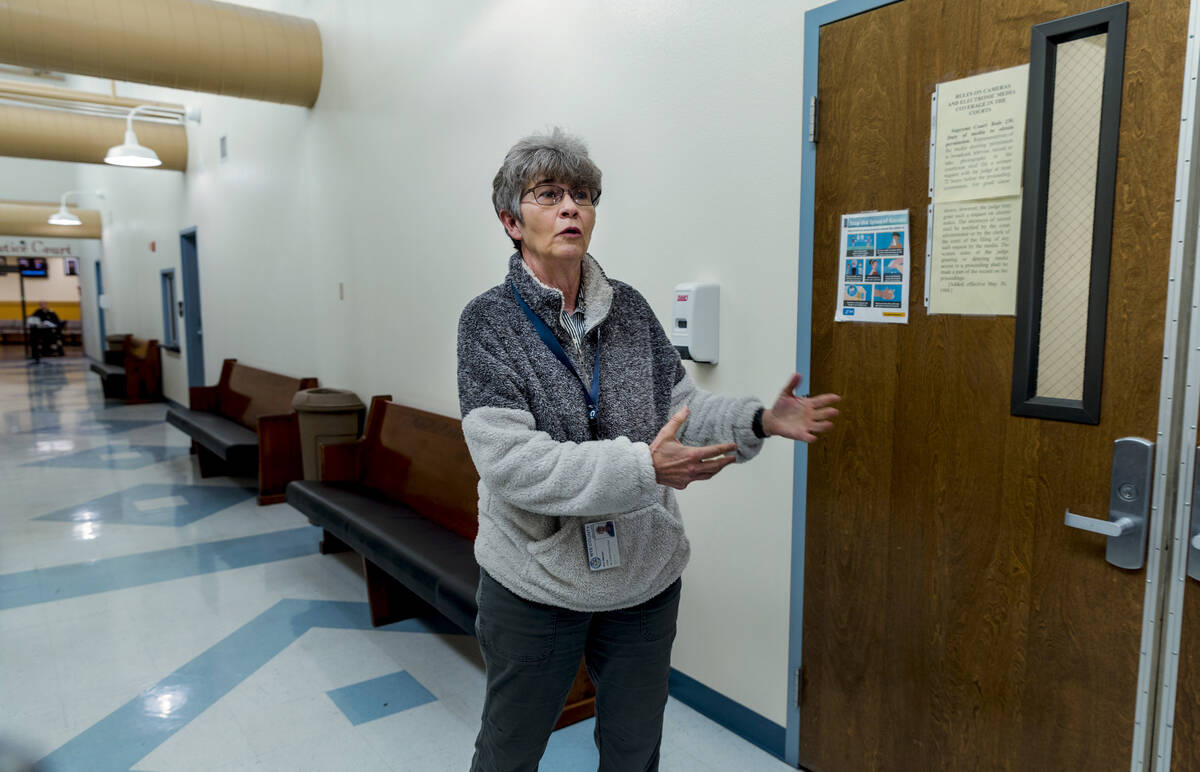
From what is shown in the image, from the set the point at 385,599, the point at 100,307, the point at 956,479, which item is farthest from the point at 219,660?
the point at 100,307

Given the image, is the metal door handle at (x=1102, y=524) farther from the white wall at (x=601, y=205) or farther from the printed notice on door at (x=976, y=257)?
the white wall at (x=601, y=205)

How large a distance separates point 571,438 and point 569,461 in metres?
0.14

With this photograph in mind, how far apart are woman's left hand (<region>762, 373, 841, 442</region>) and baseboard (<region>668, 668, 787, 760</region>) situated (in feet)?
4.16

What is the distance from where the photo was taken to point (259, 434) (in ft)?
17.3

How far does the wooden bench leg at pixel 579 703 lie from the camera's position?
2.55m

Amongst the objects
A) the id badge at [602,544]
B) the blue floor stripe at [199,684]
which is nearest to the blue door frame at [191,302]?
the blue floor stripe at [199,684]

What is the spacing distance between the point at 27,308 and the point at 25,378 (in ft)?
40.3

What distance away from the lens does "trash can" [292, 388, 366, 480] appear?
4852mm

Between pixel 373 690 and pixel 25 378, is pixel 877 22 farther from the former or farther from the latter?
pixel 25 378

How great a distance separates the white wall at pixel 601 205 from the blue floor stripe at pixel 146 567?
1104mm

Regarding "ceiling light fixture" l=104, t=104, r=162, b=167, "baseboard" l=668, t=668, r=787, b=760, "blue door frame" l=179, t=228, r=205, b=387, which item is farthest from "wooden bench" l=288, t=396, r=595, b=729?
"blue door frame" l=179, t=228, r=205, b=387

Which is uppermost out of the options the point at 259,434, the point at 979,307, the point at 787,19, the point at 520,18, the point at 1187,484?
the point at 520,18

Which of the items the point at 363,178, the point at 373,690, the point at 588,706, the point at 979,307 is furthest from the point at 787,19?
the point at 363,178

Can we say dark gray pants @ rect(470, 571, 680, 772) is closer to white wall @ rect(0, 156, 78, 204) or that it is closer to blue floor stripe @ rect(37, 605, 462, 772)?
blue floor stripe @ rect(37, 605, 462, 772)
